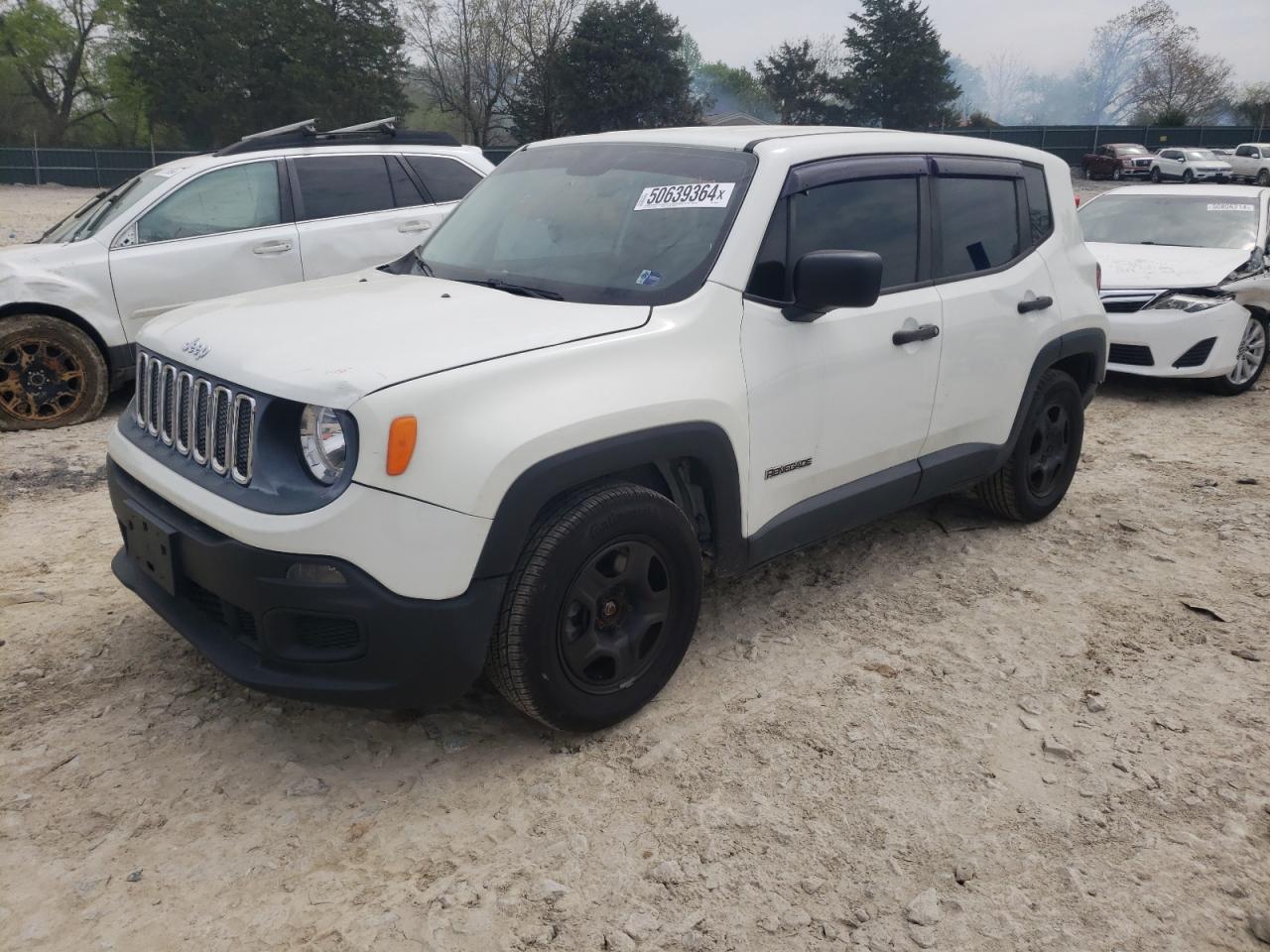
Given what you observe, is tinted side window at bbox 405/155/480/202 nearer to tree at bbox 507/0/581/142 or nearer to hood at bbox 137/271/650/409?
hood at bbox 137/271/650/409

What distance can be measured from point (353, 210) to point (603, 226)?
4.24 metres

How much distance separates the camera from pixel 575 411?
9.34 ft

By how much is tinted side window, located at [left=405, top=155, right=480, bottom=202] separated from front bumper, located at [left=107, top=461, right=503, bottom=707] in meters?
5.19

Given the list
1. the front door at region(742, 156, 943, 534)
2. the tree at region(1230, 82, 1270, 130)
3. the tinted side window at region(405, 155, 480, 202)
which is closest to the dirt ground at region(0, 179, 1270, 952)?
the front door at region(742, 156, 943, 534)

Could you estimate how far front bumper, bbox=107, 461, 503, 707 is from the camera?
2.64m

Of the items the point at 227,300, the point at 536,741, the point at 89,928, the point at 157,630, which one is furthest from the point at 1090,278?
the point at 89,928

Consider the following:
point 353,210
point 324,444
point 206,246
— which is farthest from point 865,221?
point 206,246

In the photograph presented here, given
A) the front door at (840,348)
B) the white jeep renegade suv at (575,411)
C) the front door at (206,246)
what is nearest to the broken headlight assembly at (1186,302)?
the white jeep renegade suv at (575,411)

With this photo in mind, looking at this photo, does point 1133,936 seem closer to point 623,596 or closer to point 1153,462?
point 623,596

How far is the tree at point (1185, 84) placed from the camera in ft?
261

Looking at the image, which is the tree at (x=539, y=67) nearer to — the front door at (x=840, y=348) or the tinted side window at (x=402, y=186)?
the tinted side window at (x=402, y=186)

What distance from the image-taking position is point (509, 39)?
5538cm

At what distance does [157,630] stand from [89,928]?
1564 millimetres

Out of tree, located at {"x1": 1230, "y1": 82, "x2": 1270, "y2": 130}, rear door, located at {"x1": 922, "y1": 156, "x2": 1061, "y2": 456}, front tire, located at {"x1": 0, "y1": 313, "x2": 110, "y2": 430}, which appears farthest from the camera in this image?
tree, located at {"x1": 1230, "y1": 82, "x2": 1270, "y2": 130}
